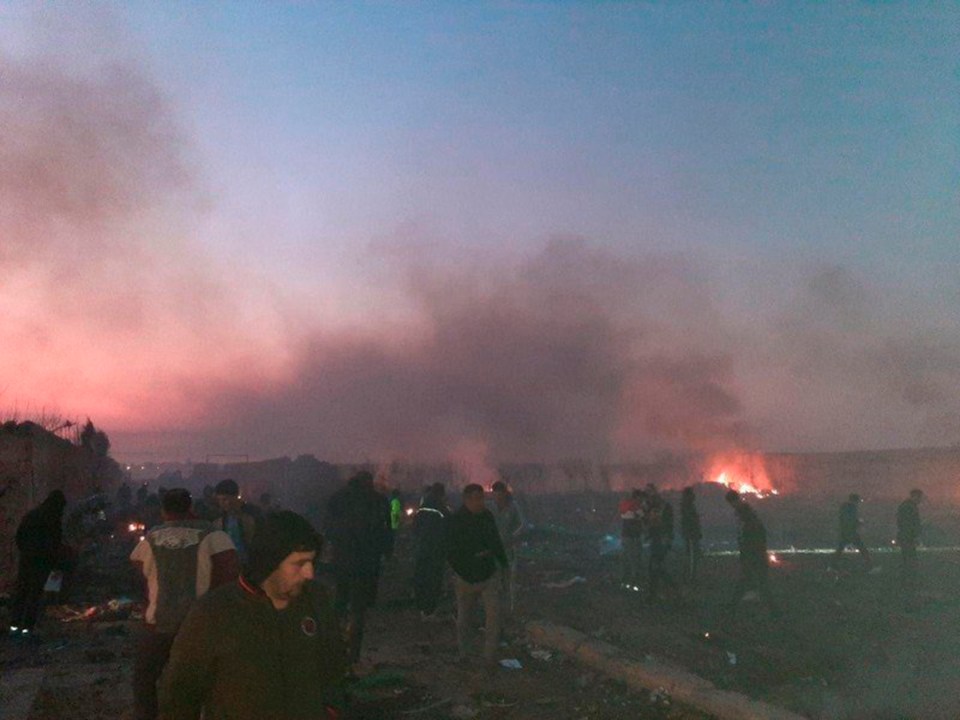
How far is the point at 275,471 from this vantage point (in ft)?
212

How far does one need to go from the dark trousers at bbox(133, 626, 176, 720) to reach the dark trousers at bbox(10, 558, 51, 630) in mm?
6109

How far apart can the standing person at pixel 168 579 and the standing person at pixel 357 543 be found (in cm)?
337

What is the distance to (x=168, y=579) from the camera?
4.86 metres

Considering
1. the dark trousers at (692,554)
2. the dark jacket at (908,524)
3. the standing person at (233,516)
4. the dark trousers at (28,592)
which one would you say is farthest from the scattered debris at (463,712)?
the dark jacket at (908,524)

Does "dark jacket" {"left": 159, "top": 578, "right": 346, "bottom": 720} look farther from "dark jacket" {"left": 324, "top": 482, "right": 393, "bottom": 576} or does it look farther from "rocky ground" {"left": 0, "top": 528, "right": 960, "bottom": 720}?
"dark jacket" {"left": 324, "top": 482, "right": 393, "bottom": 576}

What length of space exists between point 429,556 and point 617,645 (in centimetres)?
288

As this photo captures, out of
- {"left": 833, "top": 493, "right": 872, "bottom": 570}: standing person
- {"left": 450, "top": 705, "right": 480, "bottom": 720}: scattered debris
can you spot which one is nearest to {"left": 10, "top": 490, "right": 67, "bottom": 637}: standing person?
{"left": 450, "top": 705, "right": 480, "bottom": 720}: scattered debris

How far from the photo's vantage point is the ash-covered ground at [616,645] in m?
7.38

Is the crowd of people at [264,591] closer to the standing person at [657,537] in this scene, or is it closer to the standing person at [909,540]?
the standing person at [657,537]

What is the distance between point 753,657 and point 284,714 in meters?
7.65

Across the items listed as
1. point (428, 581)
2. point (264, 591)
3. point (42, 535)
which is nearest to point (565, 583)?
point (428, 581)

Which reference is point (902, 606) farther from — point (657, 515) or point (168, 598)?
point (168, 598)

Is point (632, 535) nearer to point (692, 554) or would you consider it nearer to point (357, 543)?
point (692, 554)

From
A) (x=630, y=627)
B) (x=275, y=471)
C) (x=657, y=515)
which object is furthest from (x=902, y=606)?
(x=275, y=471)
